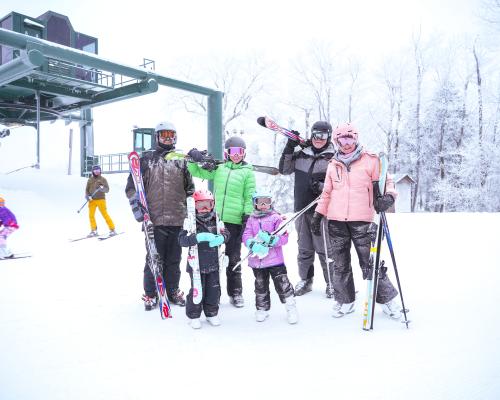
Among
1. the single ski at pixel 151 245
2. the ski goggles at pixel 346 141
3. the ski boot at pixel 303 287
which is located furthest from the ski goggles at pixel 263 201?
the ski boot at pixel 303 287

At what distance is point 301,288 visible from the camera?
4.33 metres

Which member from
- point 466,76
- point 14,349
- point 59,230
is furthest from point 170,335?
point 466,76

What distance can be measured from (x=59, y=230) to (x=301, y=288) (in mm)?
8464

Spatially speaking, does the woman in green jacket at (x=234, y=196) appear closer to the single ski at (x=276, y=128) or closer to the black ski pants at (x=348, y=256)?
the single ski at (x=276, y=128)

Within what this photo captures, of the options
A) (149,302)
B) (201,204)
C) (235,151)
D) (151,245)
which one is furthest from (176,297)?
(235,151)

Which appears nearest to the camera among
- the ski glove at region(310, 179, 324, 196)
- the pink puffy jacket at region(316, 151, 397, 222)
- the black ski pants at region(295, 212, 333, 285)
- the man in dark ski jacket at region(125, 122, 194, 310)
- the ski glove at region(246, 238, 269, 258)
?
the ski glove at region(246, 238, 269, 258)

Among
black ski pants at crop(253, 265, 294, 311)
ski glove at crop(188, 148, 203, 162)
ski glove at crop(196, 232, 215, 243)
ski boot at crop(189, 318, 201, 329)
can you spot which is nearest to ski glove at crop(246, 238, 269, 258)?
black ski pants at crop(253, 265, 294, 311)

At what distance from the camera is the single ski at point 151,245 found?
3600 millimetres

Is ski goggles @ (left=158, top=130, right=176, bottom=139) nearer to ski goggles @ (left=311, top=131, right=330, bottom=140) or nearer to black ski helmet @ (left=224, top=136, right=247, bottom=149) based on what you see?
black ski helmet @ (left=224, top=136, right=247, bottom=149)

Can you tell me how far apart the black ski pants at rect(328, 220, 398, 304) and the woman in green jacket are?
100cm

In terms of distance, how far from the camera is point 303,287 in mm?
4352

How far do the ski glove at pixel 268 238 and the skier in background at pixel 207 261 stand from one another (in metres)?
0.34

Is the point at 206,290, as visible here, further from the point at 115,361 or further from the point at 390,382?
the point at 390,382

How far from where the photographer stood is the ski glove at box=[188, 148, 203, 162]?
154 inches
